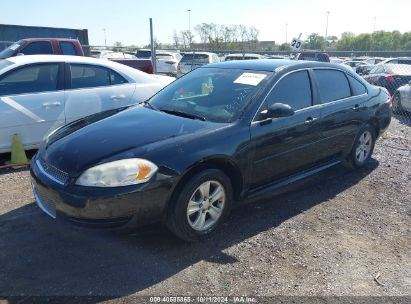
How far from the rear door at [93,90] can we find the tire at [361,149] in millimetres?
3506

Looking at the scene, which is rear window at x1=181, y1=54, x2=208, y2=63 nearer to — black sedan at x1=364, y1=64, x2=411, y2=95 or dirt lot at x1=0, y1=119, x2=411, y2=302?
black sedan at x1=364, y1=64, x2=411, y2=95

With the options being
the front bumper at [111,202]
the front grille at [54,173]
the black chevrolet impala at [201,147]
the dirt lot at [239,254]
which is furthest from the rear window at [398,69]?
the front grille at [54,173]

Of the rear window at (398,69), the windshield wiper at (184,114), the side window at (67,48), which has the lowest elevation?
the rear window at (398,69)

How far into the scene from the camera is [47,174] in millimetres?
3516

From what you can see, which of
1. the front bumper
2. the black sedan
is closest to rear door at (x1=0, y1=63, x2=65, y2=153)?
the front bumper

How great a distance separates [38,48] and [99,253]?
33.0 ft

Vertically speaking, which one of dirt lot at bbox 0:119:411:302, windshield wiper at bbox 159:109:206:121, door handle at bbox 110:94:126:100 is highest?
windshield wiper at bbox 159:109:206:121

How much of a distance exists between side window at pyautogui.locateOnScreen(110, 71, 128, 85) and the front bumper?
347cm

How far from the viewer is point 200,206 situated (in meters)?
3.66

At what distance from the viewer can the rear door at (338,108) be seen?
4852 millimetres

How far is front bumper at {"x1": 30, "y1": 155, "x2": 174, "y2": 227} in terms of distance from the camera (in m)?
3.17

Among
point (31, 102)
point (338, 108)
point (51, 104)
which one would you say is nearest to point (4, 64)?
point (31, 102)

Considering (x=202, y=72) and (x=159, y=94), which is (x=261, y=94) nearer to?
(x=202, y=72)

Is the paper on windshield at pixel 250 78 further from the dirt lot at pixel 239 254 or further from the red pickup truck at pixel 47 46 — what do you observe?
the red pickup truck at pixel 47 46
